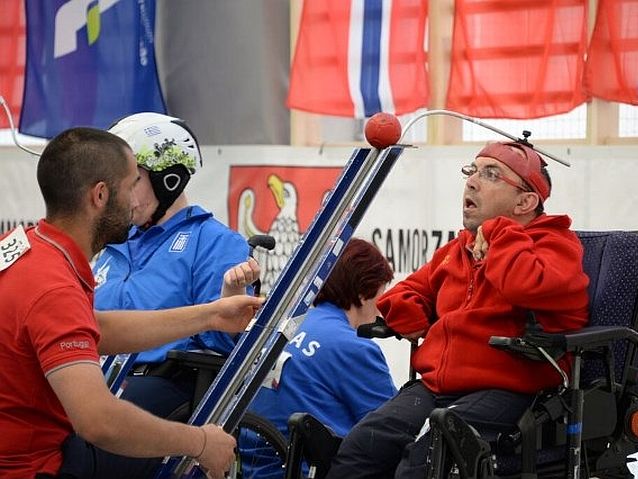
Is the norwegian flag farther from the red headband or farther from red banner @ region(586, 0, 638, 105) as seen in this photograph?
the red headband

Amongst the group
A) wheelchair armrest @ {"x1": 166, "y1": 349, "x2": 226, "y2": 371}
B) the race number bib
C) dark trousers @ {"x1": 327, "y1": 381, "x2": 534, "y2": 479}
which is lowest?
dark trousers @ {"x1": 327, "y1": 381, "x2": 534, "y2": 479}

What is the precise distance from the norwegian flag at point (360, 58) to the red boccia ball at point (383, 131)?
9.85ft

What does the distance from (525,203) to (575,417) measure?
2.14ft

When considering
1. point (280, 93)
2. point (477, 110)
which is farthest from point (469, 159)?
point (280, 93)

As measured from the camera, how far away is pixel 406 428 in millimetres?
3287

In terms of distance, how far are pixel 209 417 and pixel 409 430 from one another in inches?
24.5

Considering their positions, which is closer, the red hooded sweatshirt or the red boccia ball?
the red boccia ball

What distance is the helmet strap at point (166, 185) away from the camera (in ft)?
12.4

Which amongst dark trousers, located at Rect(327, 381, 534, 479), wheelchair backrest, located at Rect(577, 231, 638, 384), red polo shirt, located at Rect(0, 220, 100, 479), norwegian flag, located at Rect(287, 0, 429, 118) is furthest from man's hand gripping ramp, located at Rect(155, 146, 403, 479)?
norwegian flag, located at Rect(287, 0, 429, 118)

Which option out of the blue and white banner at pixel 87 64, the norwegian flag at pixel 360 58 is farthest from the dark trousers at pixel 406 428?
the blue and white banner at pixel 87 64

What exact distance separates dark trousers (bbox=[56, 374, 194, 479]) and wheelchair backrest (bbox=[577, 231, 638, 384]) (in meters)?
1.17

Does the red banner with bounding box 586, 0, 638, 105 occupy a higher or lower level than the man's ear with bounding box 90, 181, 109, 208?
higher

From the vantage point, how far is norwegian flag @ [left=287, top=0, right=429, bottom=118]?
5.77m

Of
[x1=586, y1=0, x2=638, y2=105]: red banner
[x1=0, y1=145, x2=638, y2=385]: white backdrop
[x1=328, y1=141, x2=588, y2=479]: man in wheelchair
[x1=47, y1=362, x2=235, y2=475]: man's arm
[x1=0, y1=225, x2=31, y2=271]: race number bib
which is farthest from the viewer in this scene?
[x1=0, y1=145, x2=638, y2=385]: white backdrop
